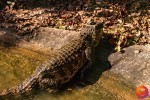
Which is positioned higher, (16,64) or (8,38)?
(8,38)

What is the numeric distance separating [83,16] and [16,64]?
2.44m

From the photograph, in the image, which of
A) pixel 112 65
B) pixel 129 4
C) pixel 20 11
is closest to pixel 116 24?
pixel 129 4

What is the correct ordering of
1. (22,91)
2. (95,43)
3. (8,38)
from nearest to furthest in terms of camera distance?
(22,91)
(95,43)
(8,38)

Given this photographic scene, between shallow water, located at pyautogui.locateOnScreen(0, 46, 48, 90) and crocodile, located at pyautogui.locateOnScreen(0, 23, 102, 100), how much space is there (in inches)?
21.5

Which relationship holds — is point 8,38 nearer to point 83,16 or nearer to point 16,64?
point 16,64

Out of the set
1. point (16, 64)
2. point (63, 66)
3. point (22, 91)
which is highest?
point (63, 66)

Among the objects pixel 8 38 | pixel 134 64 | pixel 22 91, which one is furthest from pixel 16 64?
pixel 134 64

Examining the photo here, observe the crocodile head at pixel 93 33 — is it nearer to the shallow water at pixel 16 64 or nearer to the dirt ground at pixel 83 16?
the dirt ground at pixel 83 16

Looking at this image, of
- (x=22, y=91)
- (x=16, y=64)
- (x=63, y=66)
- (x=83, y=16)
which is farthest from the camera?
(x=83, y=16)

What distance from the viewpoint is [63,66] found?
709cm

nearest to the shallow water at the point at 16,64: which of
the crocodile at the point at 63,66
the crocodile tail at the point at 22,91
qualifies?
the crocodile tail at the point at 22,91

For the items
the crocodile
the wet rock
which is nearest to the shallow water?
the crocodile

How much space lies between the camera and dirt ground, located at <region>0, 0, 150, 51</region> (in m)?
8.25

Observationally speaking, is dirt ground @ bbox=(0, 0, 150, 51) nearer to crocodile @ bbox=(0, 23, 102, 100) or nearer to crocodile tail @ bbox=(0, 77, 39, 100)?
crocodile @ bbox=(0, 23, 102, 100)
